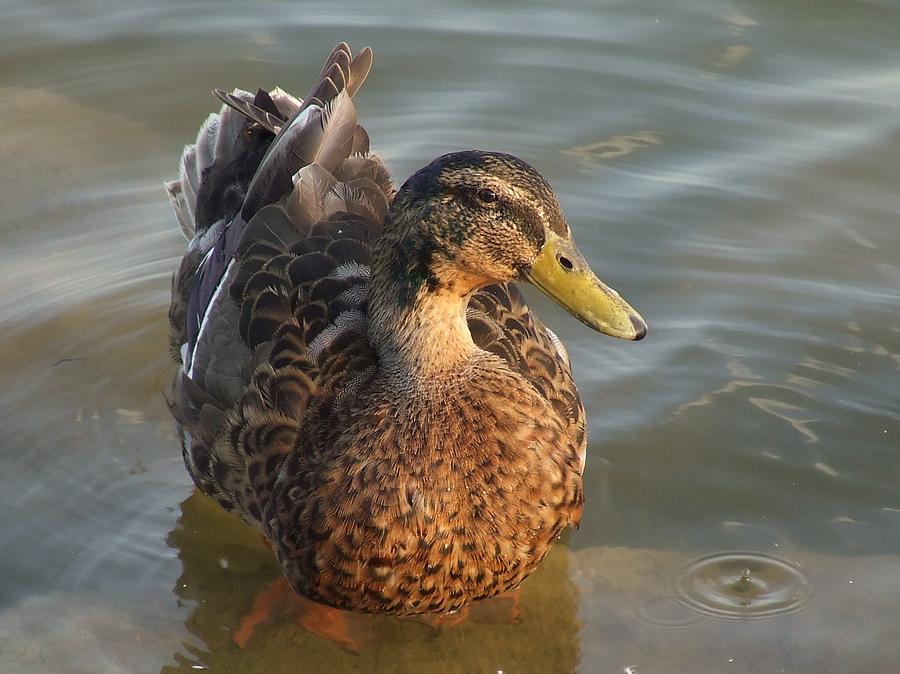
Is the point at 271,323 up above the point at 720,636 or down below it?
above

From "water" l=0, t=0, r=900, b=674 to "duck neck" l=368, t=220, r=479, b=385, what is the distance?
42.1 inches

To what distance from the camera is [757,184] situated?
7.31 meters

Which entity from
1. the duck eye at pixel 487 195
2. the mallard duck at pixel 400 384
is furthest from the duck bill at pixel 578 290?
the duck eye at pixel 487 195

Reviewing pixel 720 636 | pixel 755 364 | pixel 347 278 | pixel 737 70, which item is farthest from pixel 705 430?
pixel 737 70

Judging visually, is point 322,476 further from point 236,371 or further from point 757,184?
point 757,184

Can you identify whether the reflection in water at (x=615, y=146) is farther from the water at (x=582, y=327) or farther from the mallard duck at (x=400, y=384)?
the mallard duck at (x=400, y=384)

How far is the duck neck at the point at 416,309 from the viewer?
14.8ft

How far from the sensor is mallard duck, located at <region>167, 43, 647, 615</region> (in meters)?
4.43

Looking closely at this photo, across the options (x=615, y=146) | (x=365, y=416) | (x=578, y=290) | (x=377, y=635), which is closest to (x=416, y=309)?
(x=365, y=416)

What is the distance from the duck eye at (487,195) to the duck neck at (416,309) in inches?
10.3

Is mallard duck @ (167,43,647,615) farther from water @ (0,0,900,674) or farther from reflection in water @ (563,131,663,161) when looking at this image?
reflection in water @ (563,131,663,161)

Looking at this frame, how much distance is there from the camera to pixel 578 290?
14.5 ft

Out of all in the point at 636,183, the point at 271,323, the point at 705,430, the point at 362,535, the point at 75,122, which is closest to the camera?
the point at 362,535

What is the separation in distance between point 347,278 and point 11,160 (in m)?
3.51
